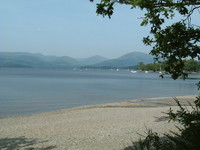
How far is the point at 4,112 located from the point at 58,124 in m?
8.40

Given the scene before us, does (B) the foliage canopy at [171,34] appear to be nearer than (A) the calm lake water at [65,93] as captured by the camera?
Yes

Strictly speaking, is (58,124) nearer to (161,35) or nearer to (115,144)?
(115,144)

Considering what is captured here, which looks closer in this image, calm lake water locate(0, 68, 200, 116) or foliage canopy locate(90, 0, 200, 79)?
foliage canopy locate(90, 0, 200, 79)

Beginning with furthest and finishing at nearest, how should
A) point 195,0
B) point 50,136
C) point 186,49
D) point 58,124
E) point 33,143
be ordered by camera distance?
point 58,124 → point 50,136 → point 33,143 → point 195,0 → point 186,49

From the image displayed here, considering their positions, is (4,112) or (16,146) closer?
(16,146)

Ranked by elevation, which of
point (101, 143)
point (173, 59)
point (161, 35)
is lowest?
point (101, 143)

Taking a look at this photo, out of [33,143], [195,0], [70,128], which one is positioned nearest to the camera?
[195,0]

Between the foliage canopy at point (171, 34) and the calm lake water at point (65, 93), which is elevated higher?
the foliage canopy at point (171, 34)

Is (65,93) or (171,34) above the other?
(171,34)

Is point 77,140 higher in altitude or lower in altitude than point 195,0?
lower

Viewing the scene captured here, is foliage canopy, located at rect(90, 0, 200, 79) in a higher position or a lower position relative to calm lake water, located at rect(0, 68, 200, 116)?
higher

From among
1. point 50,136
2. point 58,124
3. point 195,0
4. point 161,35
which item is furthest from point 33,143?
point 195,0

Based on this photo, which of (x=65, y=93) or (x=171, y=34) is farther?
(x=65, y=93)

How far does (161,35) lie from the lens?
4133 millimetres
